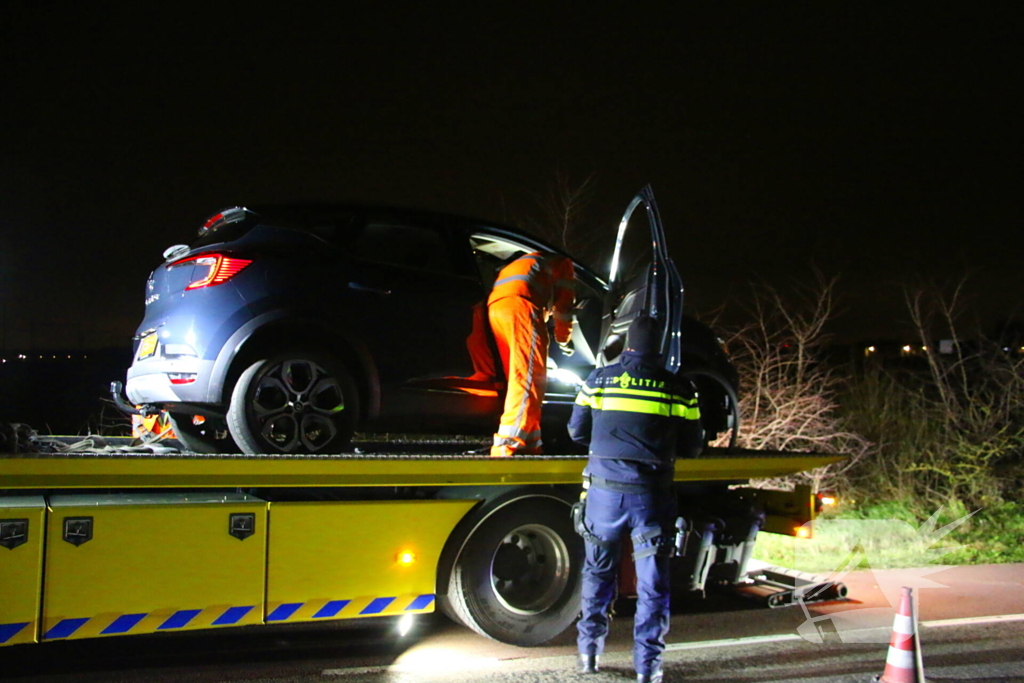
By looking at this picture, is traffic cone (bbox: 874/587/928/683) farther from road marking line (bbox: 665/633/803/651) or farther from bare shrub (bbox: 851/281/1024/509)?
bare shrub (bbox: 851/281/1024/509)

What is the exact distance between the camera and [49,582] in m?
3.98

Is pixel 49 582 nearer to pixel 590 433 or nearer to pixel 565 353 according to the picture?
pixel 590 433

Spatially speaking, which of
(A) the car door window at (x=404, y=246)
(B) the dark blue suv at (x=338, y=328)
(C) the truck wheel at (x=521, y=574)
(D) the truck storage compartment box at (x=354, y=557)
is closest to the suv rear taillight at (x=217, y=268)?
(B) the dark blue suv at (x=338, y=328)

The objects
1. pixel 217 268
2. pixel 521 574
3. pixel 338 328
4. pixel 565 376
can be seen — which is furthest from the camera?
pixel 565 376

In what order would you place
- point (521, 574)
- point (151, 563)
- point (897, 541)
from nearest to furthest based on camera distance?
1. point (151, 563)
2. point (521, 574)
3. point (897, 541)

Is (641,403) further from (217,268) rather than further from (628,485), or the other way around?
(217,268)

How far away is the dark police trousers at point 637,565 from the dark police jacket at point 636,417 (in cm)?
12

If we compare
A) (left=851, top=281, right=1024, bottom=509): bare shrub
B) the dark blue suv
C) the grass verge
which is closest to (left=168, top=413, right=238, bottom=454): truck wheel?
the dark blue suv

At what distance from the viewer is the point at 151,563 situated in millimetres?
4164

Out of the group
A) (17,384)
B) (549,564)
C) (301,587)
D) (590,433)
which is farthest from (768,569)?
(17,384)

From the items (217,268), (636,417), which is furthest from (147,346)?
(636,417)

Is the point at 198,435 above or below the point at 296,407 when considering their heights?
below

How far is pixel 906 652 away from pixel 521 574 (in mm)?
2044

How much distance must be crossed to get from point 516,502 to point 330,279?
1608 millimetres
